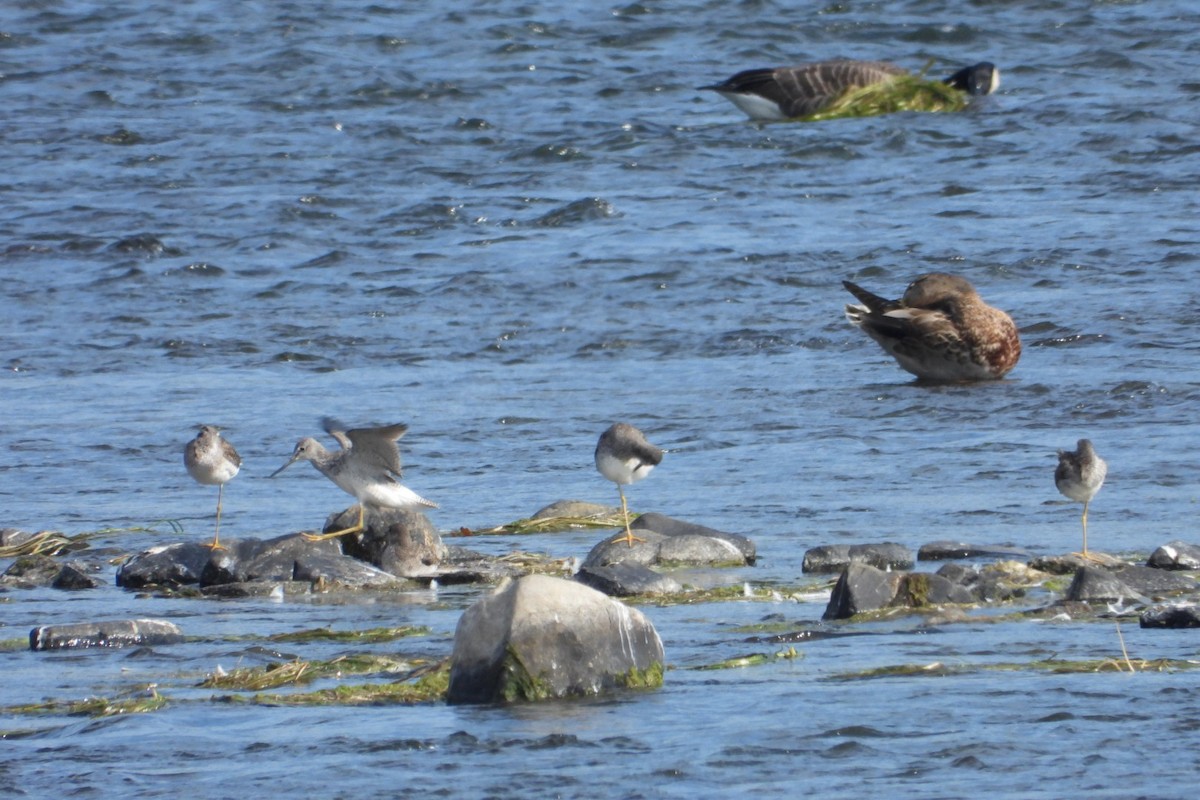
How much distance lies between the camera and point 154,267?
17.1 m

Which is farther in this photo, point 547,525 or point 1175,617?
point 547,525

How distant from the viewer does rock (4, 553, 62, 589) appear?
815cm

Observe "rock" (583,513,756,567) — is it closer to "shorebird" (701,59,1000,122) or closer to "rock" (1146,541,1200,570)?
"rock" (1146,541,1200,570)

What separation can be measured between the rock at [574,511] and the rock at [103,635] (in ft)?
8.67

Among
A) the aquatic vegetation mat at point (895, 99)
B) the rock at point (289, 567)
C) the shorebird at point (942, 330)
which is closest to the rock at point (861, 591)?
the rock at point (289, 567)

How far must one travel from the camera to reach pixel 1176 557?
7.30 metres

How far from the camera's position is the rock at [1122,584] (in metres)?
6.71

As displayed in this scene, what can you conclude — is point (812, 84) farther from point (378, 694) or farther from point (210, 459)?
point (378, 694)

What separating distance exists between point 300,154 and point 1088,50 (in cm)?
930

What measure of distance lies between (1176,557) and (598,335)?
23.9 ft

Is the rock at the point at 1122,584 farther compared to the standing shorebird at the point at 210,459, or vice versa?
the standing shorebird at the point at 210,459

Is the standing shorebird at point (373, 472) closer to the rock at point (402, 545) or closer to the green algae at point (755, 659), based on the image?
the rock at point (402, 545)

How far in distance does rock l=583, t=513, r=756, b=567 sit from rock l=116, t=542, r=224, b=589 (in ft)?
4.91

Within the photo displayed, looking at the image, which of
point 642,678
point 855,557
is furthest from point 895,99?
point 642,678
